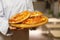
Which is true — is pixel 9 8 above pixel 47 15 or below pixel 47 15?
above

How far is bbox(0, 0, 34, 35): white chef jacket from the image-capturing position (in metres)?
1.16

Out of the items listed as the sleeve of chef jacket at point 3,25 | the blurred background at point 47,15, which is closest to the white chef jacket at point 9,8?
the sleeve of chef jacket at point 3,25

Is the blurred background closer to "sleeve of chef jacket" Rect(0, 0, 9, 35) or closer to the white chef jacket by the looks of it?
the white chef jacket

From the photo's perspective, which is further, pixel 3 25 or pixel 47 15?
pixel 47 15

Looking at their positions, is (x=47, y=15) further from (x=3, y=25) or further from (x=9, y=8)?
(x=3, y=25)

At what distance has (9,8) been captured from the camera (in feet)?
4.10

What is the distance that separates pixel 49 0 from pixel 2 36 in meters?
3.14

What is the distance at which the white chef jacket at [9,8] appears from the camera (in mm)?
1159

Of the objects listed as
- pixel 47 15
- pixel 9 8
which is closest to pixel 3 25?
pixel 9 8

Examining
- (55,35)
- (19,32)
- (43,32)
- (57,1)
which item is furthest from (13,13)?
(57,1)

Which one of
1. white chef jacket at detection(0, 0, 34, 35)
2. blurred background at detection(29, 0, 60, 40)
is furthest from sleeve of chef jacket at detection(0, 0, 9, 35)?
blurred background at detection(29, 0, 60, 40)

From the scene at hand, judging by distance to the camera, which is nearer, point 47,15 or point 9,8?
point 9,8

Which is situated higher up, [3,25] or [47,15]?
[3,25]

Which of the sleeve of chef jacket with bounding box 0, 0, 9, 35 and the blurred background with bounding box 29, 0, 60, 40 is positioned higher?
the sleeve of chef jacket with bounding box 0, 0, 9, 35
